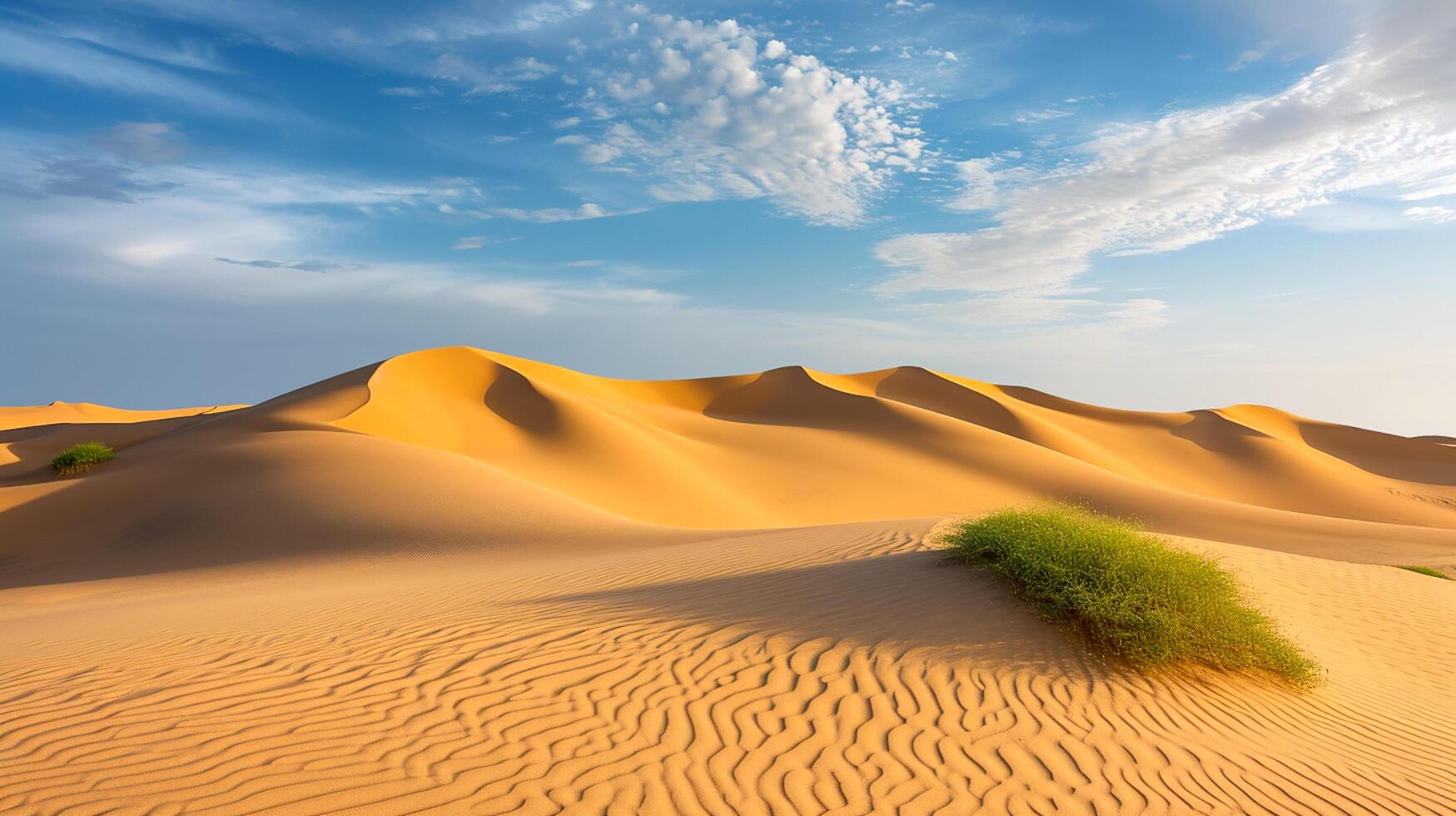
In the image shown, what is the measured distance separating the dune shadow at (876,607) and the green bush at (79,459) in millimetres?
21223

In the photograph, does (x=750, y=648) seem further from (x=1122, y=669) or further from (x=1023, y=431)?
(x=1023, y=431)

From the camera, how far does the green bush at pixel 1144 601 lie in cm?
696

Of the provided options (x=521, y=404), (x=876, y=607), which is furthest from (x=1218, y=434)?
(x=876, y=607)

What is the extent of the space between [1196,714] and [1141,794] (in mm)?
1611

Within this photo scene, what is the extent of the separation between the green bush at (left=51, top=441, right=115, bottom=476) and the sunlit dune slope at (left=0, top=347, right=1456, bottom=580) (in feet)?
1.57

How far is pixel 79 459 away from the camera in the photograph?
77.0 ft

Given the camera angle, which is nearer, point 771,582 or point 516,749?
point 516,749

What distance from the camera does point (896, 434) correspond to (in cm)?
3688

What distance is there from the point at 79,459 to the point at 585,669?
78.9 ft

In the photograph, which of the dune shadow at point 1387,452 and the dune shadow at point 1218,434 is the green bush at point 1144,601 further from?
the dune shadow at point 1387,452

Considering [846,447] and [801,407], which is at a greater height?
[801,407]

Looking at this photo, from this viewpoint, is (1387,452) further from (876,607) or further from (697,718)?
(697,718)

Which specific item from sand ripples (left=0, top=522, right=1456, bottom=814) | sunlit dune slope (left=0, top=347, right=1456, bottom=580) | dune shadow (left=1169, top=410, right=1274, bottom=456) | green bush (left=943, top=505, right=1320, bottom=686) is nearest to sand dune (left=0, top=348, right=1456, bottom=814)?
sand ripples (left=0, top=522, right=1456, bottom=814)

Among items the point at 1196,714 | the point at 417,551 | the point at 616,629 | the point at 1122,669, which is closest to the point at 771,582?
the point at 616,629
